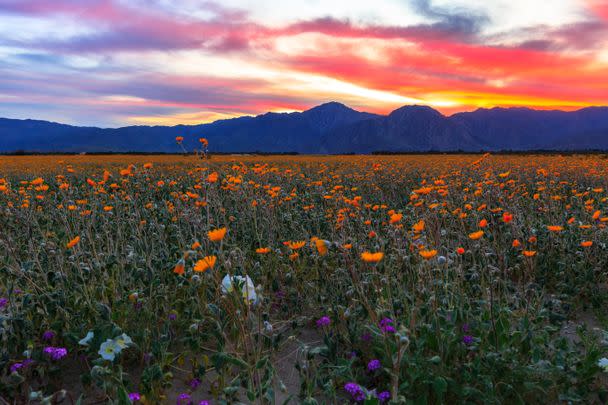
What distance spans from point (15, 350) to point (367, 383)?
2.80m

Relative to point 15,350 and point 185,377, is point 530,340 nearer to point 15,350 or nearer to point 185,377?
point 185,377

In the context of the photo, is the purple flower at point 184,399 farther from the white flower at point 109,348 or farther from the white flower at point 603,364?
the white flower at point 603,364

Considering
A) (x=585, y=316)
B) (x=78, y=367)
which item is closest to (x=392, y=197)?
(x=585, y=316)

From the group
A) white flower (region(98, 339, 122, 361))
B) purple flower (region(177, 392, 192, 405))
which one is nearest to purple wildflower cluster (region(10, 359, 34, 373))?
white flower (region(98, 339, 122, 361))

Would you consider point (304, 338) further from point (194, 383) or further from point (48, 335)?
point (48, 335)

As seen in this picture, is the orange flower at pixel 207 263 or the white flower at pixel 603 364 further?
the white flower at pixel 603 364

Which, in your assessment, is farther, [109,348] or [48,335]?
[48,335]

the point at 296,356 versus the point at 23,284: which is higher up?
the point at 23,284

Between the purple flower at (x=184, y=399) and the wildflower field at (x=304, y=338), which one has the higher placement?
the wildflower field at (x=304, y=338)

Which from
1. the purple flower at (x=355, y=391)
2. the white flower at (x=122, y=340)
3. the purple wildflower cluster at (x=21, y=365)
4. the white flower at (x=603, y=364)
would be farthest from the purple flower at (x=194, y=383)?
the white flower at (x=603, y=364)

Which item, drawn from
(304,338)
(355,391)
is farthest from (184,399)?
(304,338)

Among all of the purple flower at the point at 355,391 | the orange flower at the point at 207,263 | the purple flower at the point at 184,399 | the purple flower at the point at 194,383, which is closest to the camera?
the orange flower at the point at 207,263

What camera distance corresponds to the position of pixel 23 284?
4648mm

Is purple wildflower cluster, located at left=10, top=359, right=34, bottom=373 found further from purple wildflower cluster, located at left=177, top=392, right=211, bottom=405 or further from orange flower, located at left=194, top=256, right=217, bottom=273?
orange flower, located at left=194, top=256, right=217, bottom=273
